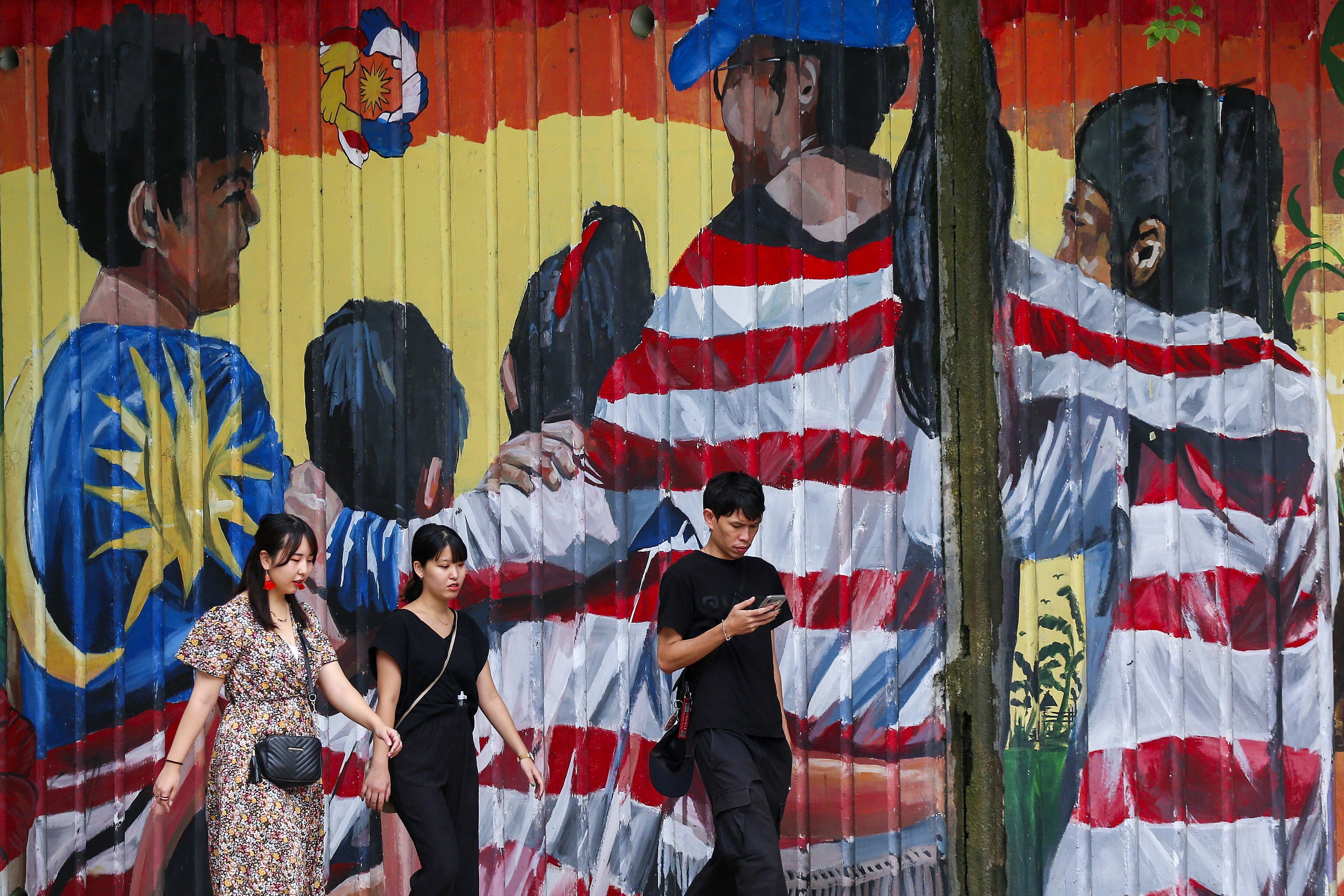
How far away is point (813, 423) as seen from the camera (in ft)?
16.4

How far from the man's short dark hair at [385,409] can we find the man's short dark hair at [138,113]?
101 cm

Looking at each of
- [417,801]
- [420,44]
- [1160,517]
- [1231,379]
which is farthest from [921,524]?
[420,44]

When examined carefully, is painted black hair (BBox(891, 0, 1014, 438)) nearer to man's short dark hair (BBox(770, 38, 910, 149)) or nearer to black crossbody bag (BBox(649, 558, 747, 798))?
man's short dark hair (BBox(770, 38, 910, 149))

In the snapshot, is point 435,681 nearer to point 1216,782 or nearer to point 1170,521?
point 1170,521

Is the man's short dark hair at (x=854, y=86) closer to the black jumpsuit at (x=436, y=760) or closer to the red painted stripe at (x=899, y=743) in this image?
the red painted stripe at (x=899, y=743)

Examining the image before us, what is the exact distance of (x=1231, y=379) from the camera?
4898 mm

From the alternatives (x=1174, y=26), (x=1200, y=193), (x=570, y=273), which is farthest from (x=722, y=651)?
(x=1174, y=26)

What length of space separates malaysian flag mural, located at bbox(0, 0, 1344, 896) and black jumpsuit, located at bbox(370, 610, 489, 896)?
2.67 ft

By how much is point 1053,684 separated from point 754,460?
5.25 ft

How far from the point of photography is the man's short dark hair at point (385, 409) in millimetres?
5164

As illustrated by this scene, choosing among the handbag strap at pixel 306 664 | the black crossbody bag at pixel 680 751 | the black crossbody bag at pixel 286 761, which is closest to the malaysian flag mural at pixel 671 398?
the black crossbody bag at pixel 680 751

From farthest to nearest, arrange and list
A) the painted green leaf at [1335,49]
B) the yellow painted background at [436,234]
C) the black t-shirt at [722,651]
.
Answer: the yellow painted background at [436,234] < the painted green leaf at [1335,49] < the black t-shirt at [722,651]

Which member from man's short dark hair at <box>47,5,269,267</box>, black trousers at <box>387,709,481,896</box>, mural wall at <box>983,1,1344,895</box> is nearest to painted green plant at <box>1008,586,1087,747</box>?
mural wall at <box>983,1,1344,895</box>

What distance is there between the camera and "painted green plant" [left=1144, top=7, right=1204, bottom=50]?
484cm
